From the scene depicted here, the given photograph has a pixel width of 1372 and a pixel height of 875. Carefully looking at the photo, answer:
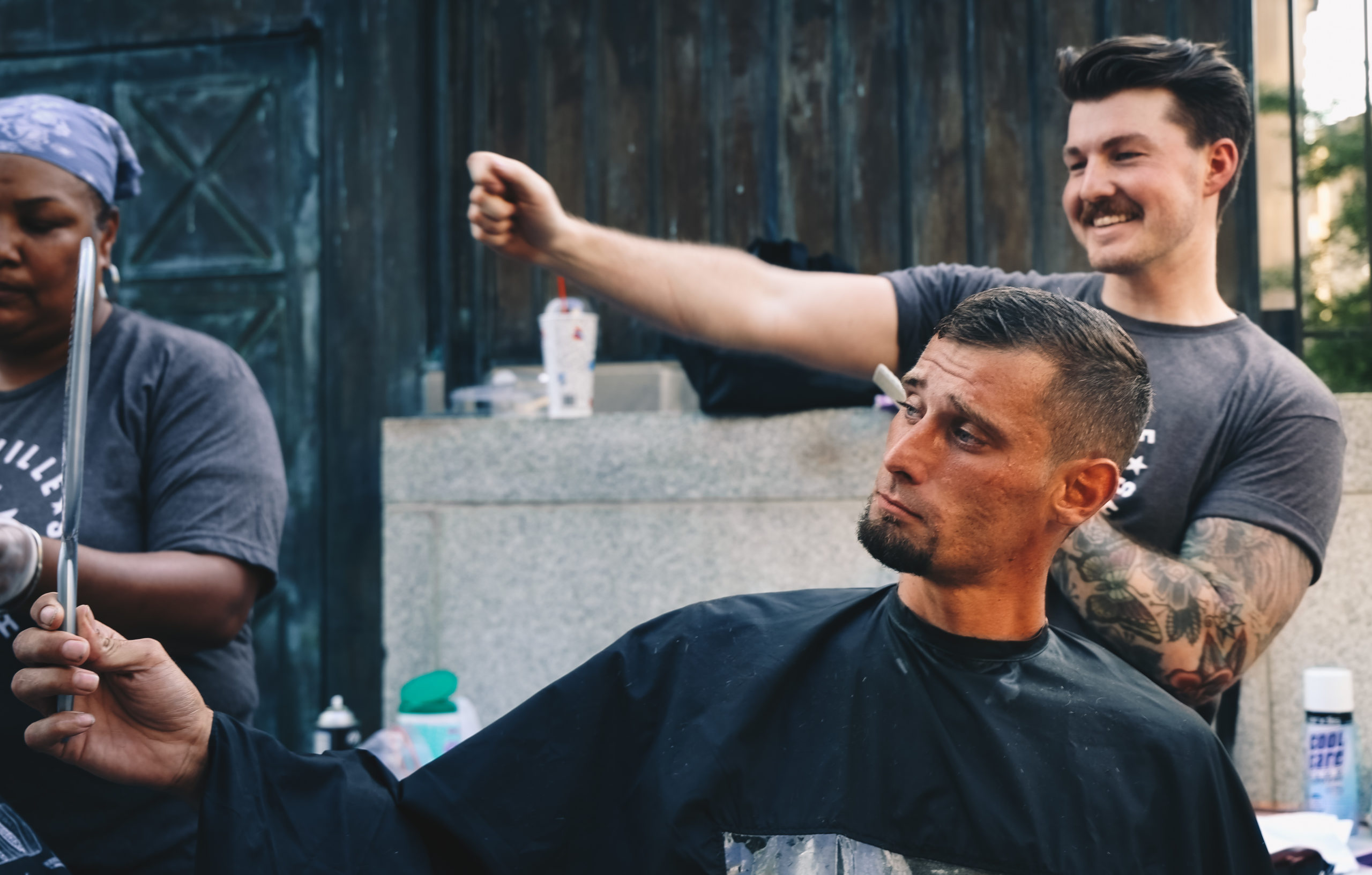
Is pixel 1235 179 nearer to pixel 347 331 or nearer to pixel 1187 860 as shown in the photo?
pixel 1187 860

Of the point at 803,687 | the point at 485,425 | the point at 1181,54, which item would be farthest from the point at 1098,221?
the point at 485,425

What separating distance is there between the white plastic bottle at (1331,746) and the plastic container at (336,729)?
2.18 m

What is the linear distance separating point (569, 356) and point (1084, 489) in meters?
1.73

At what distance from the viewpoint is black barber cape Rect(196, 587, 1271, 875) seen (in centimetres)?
133

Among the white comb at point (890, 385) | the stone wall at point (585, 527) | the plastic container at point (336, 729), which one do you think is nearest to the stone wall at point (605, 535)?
the stone wall at point (585, 527)

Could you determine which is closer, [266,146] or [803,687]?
[803,687]

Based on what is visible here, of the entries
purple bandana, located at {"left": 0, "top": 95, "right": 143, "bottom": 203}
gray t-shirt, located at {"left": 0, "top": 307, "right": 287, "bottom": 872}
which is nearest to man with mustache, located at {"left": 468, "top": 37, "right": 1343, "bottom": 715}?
gray t-shirt, located at {"left": 0, "top": 307, "right": 287, "bottom": 872}

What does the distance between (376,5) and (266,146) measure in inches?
21.8

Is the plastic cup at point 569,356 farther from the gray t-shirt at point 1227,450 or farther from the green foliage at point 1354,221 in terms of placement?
the green foliage at point 1354,221

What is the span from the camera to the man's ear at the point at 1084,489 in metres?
1.48

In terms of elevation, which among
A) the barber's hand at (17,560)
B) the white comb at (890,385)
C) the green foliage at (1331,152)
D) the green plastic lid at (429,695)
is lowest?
the green plastic lid at (429,695)

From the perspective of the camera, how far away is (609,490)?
295cm

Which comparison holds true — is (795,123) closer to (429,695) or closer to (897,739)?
(429,695)

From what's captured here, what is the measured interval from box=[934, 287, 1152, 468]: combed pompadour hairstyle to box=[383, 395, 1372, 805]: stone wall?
1.24 metres
